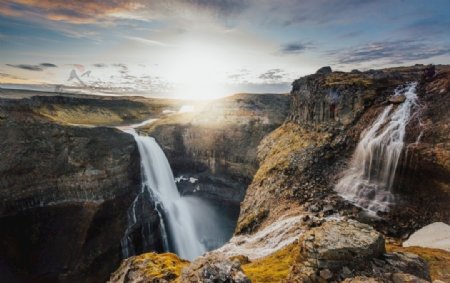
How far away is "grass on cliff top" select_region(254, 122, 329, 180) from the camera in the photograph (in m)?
33.9

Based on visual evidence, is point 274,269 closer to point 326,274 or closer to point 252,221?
point 326,274

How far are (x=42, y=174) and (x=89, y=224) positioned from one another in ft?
35.7

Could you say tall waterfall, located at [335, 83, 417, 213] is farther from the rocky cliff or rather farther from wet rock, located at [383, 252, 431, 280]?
wet rock, located at [383, 252, 431, 280]

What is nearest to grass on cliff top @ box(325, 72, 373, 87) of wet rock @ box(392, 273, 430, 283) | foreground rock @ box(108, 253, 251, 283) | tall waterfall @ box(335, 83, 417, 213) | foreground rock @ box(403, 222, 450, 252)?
tall waterfall @ box(335, 83, 417, 213)

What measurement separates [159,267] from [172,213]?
122ft

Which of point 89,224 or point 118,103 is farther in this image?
point 118,103

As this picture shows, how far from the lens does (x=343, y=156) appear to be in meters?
29.0

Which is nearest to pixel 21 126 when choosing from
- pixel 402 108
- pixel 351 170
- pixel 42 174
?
pixel 42 174

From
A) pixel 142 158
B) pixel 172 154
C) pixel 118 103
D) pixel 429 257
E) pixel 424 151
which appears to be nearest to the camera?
pixel 429 257

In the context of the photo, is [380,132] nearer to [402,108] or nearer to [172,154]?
[402,108]

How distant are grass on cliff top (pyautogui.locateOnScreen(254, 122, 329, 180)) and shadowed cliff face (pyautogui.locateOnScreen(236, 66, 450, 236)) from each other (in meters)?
0.17

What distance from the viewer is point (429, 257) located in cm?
1322

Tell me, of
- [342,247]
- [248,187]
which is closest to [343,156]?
[248,187]

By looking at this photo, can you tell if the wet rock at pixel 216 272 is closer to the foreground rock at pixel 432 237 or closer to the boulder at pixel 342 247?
the boulder at pixel 342 247
